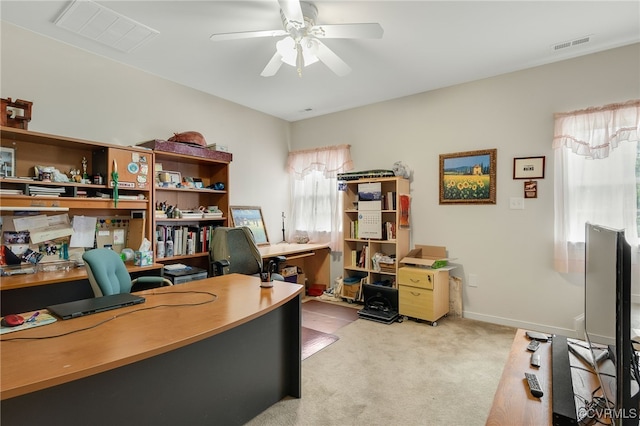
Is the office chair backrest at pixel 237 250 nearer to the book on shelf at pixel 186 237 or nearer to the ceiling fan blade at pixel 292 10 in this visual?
the book on shelf at pixel 186 237

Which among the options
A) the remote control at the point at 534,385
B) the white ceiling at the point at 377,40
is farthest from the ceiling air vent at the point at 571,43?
the remote control at the point at 534,385

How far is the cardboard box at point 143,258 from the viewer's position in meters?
2.95

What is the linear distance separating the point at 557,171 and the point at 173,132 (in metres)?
4.18

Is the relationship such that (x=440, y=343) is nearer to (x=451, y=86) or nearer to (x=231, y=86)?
(x=451, y=86)

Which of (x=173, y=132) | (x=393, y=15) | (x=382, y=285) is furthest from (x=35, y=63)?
(x=382, y=285)

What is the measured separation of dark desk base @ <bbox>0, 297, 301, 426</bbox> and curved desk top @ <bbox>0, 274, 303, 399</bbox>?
5.9 inches

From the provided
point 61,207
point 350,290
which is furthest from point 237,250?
point 350,290

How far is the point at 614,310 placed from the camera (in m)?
0.92

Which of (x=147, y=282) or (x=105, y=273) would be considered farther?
(x=147, y=282)

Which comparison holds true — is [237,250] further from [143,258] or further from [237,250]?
[143,258]

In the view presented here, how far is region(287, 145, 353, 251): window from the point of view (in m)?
4.70

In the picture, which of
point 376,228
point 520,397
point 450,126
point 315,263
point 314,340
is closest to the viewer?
point 520,397

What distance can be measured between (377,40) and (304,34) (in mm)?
781

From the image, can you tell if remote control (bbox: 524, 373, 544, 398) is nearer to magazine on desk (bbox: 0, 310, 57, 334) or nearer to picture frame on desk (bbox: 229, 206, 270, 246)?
magazine on desk (bbox: 0, 310, 57, 334)
